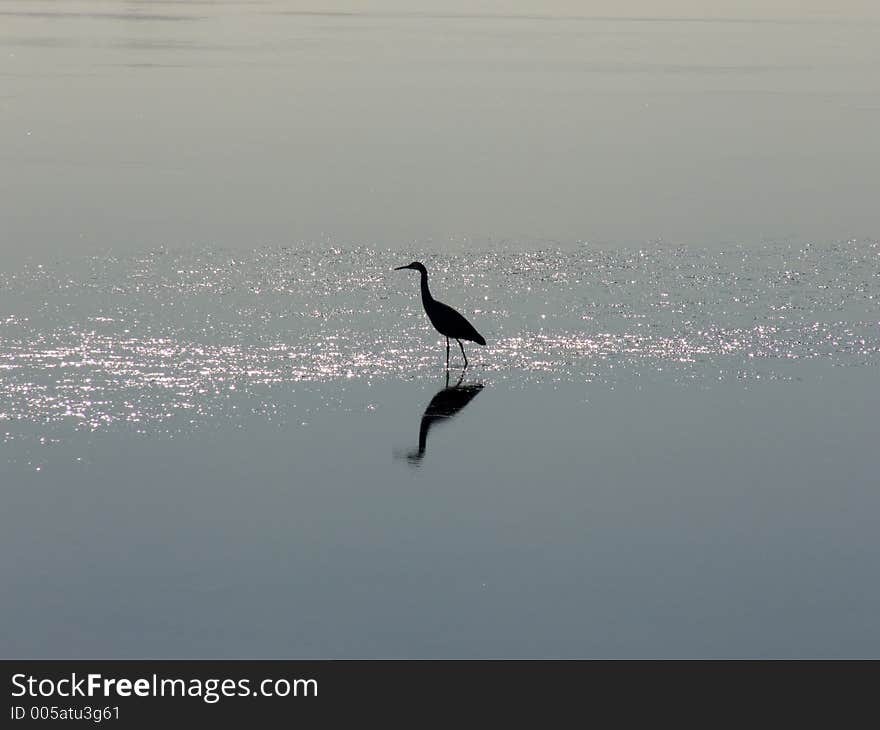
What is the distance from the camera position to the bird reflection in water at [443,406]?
1469 cm

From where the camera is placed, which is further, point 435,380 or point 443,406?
point 435,380

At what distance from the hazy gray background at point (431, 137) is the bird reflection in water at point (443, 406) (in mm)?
7199

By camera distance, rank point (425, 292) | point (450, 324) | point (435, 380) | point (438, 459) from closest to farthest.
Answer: point (438, 459) < point (435, 380) < point (450, 324) < point (425, 292)

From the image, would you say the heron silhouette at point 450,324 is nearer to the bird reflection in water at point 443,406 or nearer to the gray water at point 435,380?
the gray water at point 435,380

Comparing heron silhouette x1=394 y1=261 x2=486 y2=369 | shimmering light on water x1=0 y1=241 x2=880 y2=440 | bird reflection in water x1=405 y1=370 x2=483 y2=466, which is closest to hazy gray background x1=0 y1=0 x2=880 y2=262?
shimmering light on water x1=0 y1=241 x2=880 y2=440

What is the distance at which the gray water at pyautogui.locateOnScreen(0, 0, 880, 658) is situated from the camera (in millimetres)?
11031

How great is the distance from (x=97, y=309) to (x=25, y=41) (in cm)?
3719

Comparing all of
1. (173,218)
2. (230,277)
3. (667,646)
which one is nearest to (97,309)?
(230,277)

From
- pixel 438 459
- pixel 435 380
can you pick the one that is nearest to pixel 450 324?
pixel 435 380

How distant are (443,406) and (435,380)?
108cm

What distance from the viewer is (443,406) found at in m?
16.1

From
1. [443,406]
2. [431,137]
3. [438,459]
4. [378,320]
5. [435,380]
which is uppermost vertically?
[431,137]

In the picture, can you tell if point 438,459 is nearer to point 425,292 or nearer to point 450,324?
point 450,324

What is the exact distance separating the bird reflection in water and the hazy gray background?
7199 mm
